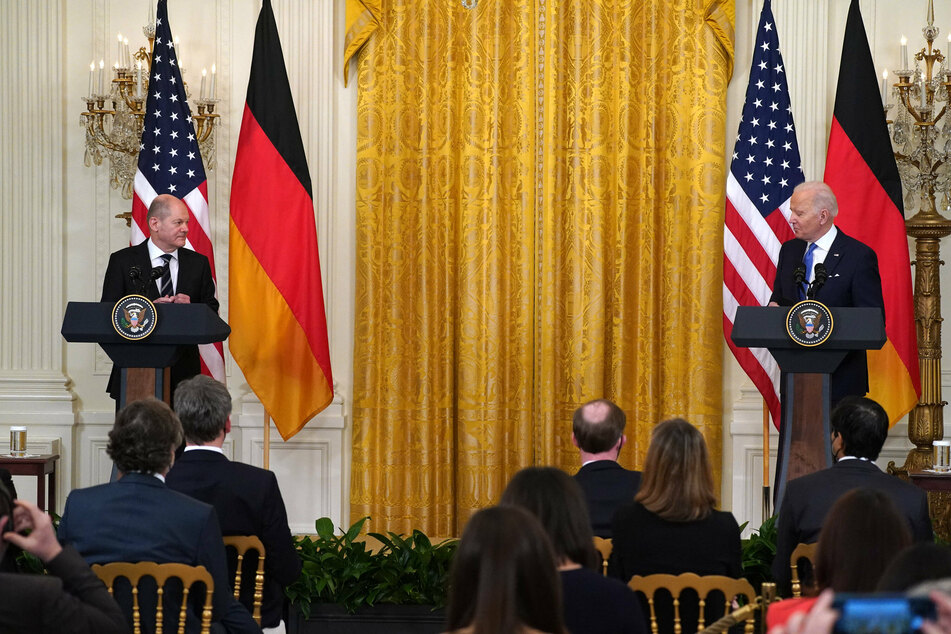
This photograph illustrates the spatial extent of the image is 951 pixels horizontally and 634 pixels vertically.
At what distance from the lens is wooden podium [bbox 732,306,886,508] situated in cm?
469

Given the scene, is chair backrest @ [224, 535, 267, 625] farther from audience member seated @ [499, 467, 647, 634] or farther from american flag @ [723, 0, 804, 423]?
american flag @ [723, 0, 804, 423]

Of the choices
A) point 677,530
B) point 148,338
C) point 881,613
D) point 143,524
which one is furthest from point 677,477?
point 148,338

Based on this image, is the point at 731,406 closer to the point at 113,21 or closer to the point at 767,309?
the point at 767,309

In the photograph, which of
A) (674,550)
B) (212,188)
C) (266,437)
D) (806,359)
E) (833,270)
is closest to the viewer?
(674,550)

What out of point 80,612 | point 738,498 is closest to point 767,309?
point 738,498

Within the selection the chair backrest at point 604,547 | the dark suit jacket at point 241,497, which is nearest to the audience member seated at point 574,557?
the chair backrest at point 604,547

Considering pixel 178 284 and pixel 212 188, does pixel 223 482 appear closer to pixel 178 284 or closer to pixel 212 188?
pixel 178 284

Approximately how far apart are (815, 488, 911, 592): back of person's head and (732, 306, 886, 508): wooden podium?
2.43 meters

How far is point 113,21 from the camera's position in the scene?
6.98m

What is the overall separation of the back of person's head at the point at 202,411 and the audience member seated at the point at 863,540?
1980 mm

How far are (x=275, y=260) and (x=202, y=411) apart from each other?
2.85 metres

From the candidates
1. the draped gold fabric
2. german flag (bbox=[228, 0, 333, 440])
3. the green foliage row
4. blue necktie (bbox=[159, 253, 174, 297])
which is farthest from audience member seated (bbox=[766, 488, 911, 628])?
the draped gold fabric

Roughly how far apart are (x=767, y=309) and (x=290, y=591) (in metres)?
2.25

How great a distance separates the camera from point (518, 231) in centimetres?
698
